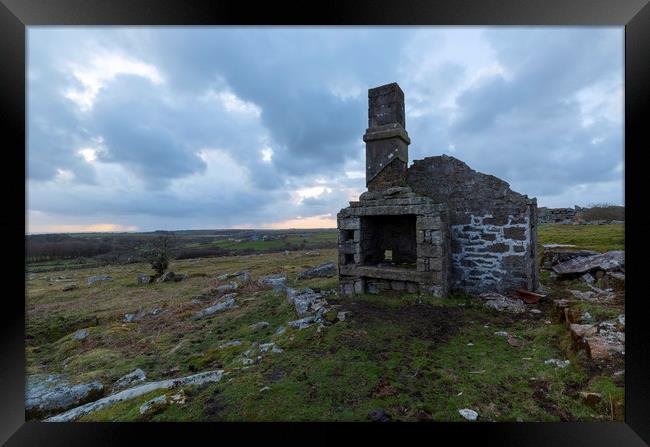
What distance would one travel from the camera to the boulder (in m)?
7.78

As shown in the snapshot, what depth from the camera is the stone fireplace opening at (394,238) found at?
28.7 ft

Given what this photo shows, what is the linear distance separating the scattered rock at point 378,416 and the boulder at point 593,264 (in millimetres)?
8853

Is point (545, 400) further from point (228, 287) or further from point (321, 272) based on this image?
point (228, 287)

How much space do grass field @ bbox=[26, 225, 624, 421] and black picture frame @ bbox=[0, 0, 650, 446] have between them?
0.52m

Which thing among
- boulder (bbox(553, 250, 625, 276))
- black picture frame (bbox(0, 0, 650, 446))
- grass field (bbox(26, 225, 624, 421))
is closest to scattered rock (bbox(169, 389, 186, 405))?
grass field (bbox(26, 225, 624, 421))

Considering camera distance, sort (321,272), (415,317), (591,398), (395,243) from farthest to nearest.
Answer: (321,272), (395,243), (415,317), (591,398)

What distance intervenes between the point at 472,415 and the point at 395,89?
757cm

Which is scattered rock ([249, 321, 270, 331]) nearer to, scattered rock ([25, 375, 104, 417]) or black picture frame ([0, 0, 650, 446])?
scattered rock ([25, 375, 104, 417])

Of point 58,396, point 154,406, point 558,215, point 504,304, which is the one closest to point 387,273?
point 504,304

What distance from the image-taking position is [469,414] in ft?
10.1

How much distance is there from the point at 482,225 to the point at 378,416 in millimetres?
6703

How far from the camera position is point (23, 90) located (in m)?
2.84

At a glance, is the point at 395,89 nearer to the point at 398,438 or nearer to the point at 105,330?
the point at 398,438

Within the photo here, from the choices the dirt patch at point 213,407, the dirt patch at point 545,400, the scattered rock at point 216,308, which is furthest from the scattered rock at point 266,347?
the scattered rock at point 216,308
